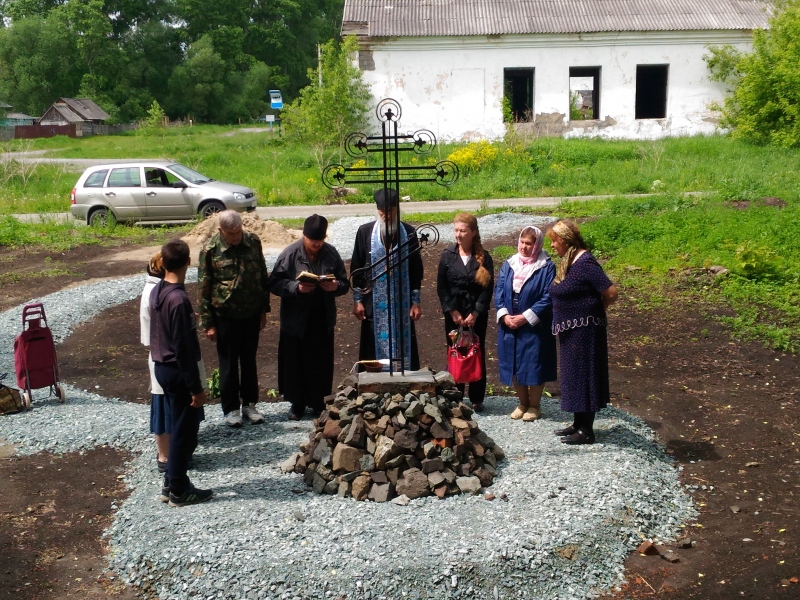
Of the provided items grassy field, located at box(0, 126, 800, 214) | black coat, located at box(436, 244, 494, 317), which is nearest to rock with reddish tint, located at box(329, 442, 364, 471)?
black coat, located at box(436, 244, 494, 317)

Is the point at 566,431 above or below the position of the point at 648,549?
above

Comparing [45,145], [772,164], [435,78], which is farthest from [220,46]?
[772,164]

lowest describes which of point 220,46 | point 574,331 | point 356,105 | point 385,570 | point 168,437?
point 385,570

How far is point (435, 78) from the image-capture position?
27594 millimetres

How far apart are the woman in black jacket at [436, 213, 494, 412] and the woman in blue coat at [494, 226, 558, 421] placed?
0.14m

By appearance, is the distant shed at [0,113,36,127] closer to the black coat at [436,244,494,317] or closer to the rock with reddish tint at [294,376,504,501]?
the black coat at [436,244,494,317]

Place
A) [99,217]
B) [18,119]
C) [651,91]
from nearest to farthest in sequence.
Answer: [99,217]
[651,91]
[18,119]

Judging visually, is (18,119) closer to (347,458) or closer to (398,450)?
(347,458)

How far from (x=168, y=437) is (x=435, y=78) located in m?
23.7

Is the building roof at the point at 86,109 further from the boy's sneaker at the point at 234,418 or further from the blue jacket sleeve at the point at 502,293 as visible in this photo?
the blue jacket sleeve at the point at 502,293

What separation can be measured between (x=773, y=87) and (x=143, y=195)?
697 inches

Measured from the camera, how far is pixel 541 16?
92.4 ft

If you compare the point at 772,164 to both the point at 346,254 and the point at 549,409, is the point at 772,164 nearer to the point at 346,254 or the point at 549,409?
the point at 346,254

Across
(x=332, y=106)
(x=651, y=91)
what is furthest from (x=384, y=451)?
(x=651, y=91)
